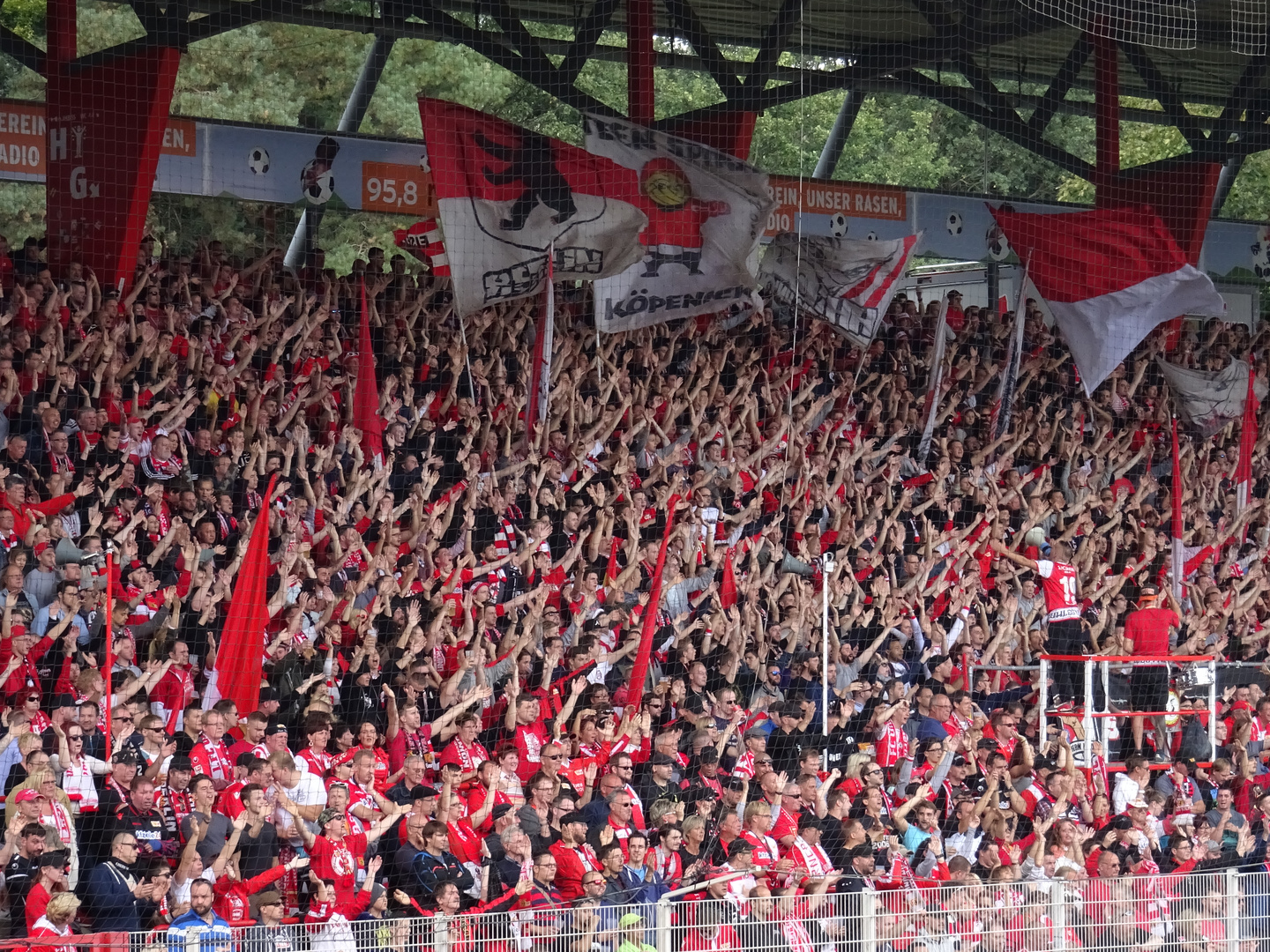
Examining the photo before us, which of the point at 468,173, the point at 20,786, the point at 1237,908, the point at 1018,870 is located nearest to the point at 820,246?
the point at 468,173

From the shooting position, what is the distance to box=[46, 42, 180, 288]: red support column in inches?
526

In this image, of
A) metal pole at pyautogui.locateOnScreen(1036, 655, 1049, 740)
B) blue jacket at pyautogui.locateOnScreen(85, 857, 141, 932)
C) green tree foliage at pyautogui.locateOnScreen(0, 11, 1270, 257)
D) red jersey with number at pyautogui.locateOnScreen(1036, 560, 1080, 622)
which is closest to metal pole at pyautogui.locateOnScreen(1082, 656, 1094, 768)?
metal pole at pyautogui.locateOnScreen(1036, 655, 1049, 740)

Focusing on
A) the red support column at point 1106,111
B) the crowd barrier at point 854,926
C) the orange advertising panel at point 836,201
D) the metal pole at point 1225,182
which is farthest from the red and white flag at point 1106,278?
the crowd barrier at point 854,926

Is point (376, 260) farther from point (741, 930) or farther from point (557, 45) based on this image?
point (741, 930)

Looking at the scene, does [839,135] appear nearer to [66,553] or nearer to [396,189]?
Result: [396,189]

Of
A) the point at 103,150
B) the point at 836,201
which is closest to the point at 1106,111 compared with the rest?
the point at 836,201

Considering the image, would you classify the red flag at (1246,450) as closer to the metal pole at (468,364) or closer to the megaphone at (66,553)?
the metal pole at (468,364)

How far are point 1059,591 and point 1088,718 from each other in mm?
1429

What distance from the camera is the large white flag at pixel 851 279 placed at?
1581 cm

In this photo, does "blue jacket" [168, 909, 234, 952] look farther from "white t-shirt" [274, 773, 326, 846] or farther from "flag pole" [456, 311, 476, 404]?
"flag pole" [456, 311, 476, 404]

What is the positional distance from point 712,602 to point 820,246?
4.49 metres

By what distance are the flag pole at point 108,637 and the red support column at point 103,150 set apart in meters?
3.81

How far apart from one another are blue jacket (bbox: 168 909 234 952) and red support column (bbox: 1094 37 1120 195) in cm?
1291

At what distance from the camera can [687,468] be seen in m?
14.4
